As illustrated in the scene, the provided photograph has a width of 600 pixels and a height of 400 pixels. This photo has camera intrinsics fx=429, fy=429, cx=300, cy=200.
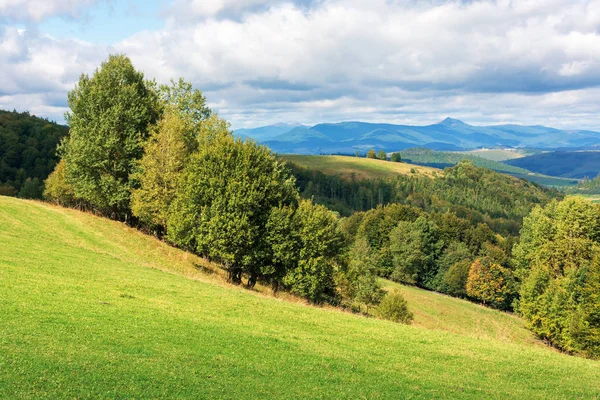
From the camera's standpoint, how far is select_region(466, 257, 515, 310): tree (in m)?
107

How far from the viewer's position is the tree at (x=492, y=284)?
107m

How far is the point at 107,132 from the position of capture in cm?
5516

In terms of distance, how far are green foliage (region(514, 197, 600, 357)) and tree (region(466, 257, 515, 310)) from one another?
27.1m

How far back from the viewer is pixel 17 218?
152 feet

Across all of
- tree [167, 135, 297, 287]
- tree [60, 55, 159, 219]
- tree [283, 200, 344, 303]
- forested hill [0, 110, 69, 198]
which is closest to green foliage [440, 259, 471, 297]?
tree [283, 200, 344, 303]

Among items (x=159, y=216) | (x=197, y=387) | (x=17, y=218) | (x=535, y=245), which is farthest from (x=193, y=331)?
(x=535, y=245)

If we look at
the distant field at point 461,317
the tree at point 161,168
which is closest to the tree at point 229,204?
the tree at point 161,168

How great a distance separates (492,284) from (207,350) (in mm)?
102755

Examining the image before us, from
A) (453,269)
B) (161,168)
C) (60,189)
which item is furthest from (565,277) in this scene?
(60,189)

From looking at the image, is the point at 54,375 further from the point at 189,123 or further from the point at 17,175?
the point at 17,175

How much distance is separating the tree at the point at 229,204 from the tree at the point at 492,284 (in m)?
78.3

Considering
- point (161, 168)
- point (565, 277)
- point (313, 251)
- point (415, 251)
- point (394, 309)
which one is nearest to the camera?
point (313, 251)

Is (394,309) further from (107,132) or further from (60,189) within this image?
(60,189)

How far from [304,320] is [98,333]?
13.4 metres
